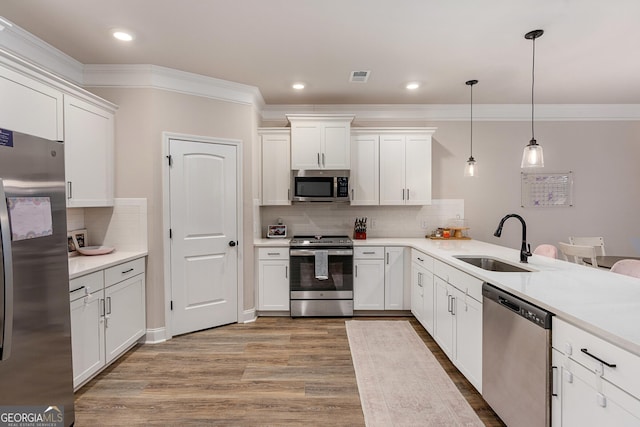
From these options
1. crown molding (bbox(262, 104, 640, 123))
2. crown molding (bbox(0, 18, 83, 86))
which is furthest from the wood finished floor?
crown molding (bbox(262, 104, 640, 123))

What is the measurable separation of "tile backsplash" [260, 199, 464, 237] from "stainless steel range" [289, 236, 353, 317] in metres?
0.61

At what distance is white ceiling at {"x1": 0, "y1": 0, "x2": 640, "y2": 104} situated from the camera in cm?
220

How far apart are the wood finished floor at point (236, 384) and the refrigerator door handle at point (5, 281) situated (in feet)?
3.13

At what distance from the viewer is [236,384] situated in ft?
8.07

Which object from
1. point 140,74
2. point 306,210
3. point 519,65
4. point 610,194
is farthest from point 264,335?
point 610,194

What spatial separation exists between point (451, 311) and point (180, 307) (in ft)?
8.67

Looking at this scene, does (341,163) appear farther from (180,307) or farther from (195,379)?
(195,379)

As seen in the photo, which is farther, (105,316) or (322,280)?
(322,280)

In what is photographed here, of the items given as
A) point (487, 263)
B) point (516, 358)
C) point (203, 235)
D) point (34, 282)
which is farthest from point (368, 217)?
point (34, 282)

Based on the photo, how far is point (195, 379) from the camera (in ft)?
8.30

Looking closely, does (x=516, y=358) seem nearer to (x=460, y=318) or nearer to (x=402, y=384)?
(x=460, y=318)

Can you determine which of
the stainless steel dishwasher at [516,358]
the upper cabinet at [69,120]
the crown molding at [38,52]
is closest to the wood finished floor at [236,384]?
the stainless steel dishwasher at [516,358]

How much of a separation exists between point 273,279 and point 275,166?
4.75 ft

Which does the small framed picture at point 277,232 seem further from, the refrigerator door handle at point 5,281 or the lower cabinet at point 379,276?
the refrigerator door handle at point 5,281
